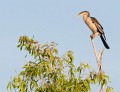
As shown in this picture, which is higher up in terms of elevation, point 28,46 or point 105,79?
point 28,46

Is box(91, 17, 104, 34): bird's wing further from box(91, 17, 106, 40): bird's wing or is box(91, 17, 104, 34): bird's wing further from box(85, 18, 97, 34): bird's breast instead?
box(85, 18, 97, 34): bird's breast

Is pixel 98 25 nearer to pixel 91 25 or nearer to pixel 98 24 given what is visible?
pixel 98 24

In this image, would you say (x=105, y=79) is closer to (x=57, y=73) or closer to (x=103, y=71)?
(x=103, y=71)

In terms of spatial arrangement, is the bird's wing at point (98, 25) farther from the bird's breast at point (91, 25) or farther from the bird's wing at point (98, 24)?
the bird's breast at point (91, 25)

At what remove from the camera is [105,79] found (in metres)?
15.1

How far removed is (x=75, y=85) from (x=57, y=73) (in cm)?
60

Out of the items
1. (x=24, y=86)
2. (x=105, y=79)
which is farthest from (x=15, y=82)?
(x=105, y=79)

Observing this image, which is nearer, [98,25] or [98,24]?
[98,25]

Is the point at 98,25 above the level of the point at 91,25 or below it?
below

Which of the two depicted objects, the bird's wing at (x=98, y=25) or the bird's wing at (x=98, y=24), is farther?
the bird's wing at (x=98, y=24)

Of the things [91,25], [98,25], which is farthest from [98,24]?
[91,25]

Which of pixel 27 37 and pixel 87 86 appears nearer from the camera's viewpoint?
pixel 87 86

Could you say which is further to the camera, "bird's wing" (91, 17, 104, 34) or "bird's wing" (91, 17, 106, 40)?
"bird's wing" (91, 17, 104, 34)

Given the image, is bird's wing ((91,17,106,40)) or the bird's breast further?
the bird's breast
